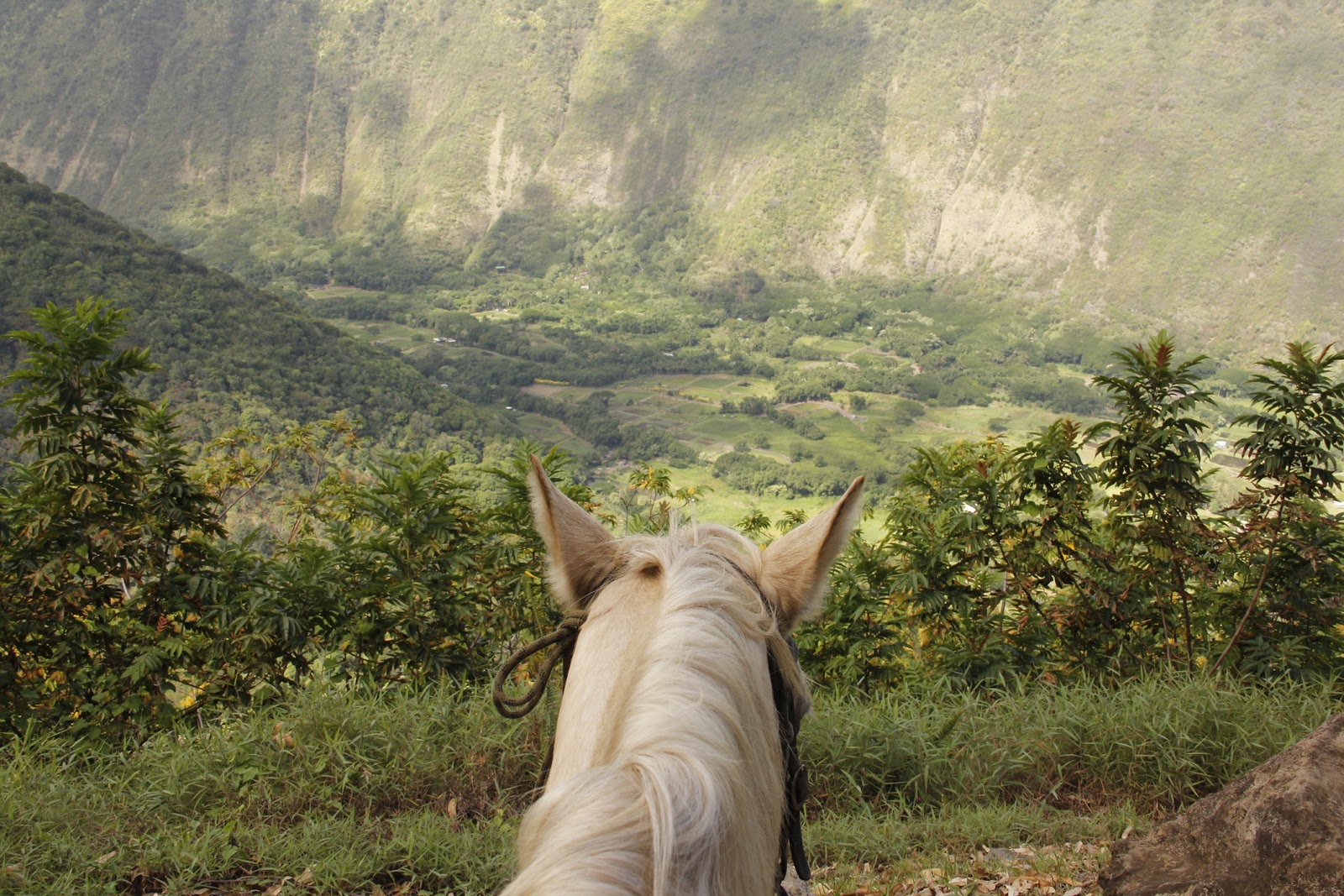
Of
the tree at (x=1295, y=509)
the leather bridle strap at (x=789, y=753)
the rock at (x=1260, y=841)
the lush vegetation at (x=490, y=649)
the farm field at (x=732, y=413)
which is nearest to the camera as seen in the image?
the leather bridle strap at (x=789, y=753)

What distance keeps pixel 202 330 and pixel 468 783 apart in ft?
61.0

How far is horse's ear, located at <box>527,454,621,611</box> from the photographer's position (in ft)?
3.72

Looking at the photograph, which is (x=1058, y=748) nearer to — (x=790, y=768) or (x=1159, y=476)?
(x=1159, y=476)

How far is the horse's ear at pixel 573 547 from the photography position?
1133mm

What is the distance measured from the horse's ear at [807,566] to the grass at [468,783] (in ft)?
4.40

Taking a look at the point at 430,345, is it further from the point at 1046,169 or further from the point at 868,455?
the point at 1046,169

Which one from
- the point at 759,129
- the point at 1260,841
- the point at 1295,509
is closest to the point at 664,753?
the point at 1260,841

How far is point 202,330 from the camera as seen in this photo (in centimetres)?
1841

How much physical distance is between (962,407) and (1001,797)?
42.4 meters

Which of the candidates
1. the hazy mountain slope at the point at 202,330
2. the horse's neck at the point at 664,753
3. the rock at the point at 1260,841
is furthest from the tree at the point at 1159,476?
the hazy mountain slope at the point at 202,330

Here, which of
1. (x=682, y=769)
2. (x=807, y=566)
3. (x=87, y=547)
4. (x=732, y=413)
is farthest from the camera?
(x=732, y=413)

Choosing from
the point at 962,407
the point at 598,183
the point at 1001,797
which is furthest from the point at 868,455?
the point at 598,183

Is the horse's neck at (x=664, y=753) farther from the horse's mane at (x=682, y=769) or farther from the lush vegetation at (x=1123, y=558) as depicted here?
the lush vegetation at (x=1123, y=558)

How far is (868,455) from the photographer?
3425 cm
